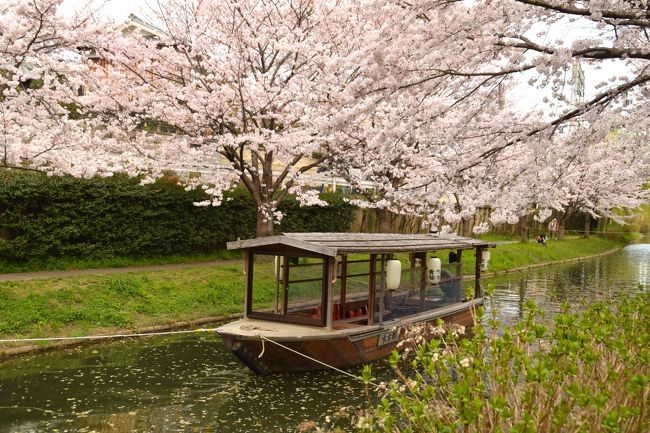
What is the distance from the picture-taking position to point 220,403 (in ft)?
33.5

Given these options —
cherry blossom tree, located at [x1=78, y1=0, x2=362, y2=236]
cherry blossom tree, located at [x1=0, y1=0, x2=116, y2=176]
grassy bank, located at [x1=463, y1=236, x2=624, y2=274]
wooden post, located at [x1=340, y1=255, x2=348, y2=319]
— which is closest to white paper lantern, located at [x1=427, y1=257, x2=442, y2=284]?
wooden post, located at [x1=340, y1=255, x2=348, y2=319]

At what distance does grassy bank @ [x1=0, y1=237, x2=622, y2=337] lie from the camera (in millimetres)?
13820

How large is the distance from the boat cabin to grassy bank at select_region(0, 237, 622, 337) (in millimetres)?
3648

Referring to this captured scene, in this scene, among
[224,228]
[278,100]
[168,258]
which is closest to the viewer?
[278,100]

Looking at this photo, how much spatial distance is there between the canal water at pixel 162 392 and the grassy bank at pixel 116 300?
0.93m

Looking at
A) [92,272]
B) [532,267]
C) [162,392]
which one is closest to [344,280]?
[162,392]

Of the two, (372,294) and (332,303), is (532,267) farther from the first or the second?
(332,303)

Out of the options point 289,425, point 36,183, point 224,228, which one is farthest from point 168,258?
point 289,425

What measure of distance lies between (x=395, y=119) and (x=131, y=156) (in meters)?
12.1

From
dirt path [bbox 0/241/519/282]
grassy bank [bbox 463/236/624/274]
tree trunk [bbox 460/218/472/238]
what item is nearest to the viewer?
dirt path [bbox 0/241/519/282]

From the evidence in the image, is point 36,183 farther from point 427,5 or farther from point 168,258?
point 427,5

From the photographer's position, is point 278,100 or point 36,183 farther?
point 278,100

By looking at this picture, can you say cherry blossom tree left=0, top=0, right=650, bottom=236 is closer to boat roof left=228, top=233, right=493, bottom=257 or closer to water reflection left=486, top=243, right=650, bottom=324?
boat roof left=228, top=233, right=493, bottom=257

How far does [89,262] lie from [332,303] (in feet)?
31.4
